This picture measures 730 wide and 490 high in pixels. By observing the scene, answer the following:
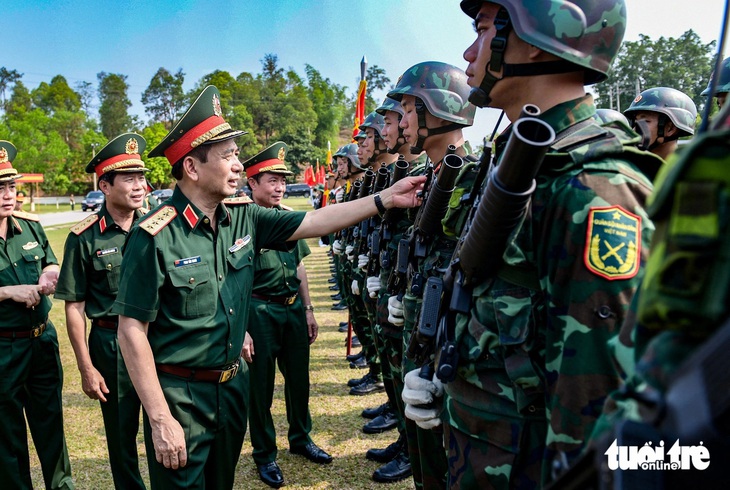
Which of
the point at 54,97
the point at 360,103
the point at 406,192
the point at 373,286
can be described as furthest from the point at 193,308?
the point at 54,97

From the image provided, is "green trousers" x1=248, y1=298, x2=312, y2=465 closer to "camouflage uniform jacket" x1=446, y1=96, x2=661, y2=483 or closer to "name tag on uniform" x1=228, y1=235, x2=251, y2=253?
"name tag on uniform" x1=228, y1=235, x2=251, y2=253

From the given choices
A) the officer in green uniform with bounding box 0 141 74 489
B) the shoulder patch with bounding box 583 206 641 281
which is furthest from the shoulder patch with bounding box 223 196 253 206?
the shoulder patch with bounding box 583 206 641 281

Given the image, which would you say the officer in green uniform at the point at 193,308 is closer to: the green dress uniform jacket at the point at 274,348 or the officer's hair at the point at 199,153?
the officer's hair at the point at 199,153

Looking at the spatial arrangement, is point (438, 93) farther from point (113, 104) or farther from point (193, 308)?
point (113, 104)

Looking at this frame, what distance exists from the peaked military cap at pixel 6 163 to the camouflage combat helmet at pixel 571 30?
4.10m

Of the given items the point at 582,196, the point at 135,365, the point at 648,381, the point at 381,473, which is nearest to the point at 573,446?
the point at 582,196

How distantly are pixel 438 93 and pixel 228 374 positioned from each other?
8.27 feet

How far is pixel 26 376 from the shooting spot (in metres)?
4.41

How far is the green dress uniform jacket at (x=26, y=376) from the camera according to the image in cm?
430

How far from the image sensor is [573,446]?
1710 mm

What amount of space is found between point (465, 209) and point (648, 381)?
1983 millimetres

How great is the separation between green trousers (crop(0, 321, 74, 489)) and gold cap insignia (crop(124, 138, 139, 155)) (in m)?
1.62

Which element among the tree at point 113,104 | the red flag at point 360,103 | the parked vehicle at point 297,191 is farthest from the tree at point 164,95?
the red flag at point 360,103

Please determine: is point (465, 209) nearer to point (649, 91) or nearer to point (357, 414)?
point (649, 91)
